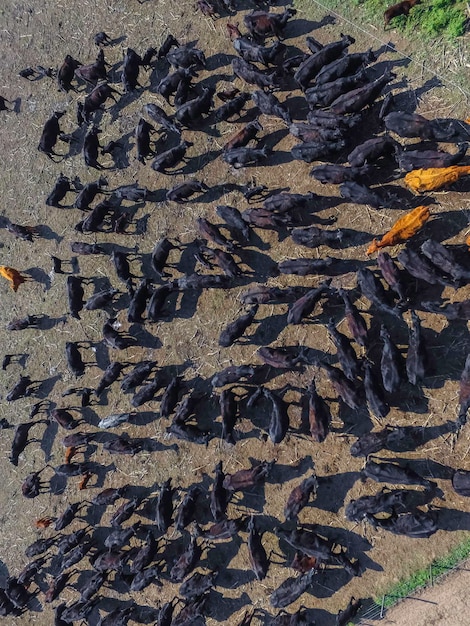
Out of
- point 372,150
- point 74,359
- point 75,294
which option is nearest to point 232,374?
point 74,359

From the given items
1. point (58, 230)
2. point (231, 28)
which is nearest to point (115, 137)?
point (58, 230)

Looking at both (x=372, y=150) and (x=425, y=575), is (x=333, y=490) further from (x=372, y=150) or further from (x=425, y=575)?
(x=372, y=150)

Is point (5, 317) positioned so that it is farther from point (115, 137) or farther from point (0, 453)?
point (115, 137)

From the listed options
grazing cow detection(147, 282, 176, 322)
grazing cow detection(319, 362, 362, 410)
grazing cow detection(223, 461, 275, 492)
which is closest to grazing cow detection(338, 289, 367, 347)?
grazing cow detection(319, 362, 362, 410)

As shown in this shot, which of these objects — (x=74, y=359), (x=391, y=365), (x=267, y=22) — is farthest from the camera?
(x=74, y=359)

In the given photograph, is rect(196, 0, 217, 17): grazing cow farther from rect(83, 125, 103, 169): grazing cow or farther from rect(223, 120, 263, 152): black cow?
rect(83, 125, 103, 169): grazing cow

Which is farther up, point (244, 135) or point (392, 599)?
point (244, 135)

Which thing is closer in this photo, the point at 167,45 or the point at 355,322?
the point at 355,322
